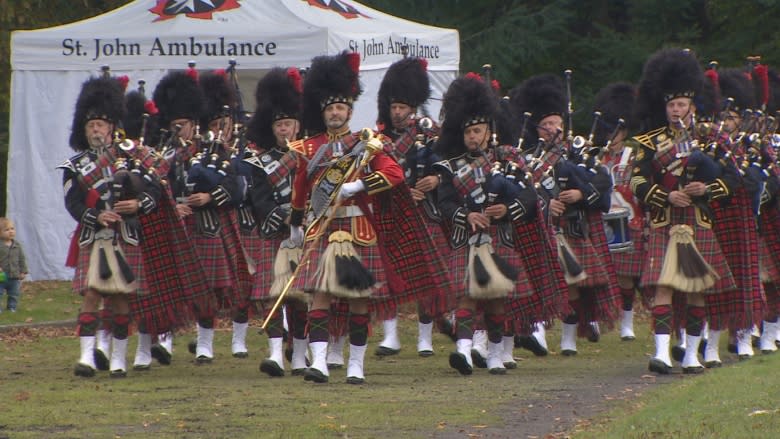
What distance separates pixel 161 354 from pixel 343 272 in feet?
8.85

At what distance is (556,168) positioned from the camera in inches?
504

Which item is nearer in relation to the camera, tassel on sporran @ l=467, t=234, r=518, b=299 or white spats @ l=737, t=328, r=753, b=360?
tassel on sporran @ l=467, t=234, r=518, b=299

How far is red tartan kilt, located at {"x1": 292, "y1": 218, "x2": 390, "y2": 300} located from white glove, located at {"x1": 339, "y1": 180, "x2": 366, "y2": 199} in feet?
0.92

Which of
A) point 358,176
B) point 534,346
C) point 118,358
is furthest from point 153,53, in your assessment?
point 358,176

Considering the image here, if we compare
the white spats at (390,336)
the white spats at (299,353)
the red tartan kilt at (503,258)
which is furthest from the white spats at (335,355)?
the white spats at (390,336)

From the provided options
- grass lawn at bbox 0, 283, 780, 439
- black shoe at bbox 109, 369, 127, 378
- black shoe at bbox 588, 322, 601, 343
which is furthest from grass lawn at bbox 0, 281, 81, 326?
black shoe at bbox 588, 322, 601, 343

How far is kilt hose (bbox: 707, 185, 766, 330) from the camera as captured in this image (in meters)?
11.5

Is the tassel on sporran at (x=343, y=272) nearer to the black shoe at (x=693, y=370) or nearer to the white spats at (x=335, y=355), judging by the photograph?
the white spats at (x=335, y=355)

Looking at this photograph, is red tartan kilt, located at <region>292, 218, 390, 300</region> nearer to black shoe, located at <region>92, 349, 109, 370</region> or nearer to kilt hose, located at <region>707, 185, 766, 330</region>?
black shoe, located at <region>92, 349, 109, 370</region>

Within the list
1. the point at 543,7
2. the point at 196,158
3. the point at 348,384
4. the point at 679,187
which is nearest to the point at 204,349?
the point at 196,158

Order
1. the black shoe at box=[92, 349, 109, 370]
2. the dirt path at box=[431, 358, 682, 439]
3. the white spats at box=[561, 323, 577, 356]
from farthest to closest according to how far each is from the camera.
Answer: the white spats at box=[561, 323, 577, 356] < the black shoe at box=[92, 349, 109, 370] < the dirt path at box=[431, 358, 682, 439]

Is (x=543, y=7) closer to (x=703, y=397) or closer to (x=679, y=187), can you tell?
(x=679, y=187)

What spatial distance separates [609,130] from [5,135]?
393 inches

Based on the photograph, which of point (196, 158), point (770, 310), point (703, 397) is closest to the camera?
point (703, 397)
